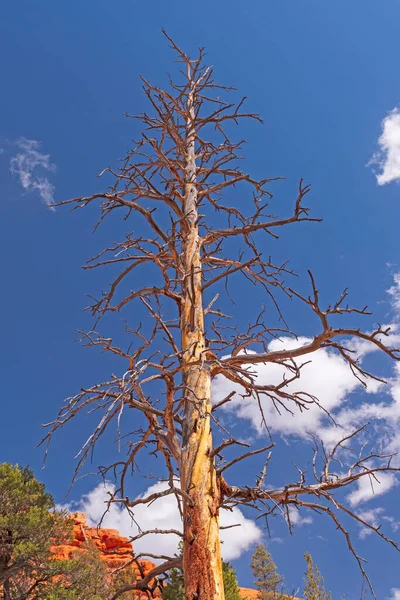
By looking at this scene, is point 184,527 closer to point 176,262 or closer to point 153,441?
point 153,441

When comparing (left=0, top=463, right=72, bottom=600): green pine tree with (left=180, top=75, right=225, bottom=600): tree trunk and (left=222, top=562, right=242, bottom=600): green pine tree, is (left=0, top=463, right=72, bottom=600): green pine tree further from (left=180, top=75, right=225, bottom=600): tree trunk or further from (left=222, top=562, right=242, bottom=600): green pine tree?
(left=180, top=75, right=225, bottom=600): tree trunk

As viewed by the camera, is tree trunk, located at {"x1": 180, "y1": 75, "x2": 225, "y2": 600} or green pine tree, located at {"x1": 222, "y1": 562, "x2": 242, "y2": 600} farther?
green pine tree, located at {"x1": 222, "y1": 562, "x2": 242, "y2": 600}

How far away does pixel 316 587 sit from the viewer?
13.2 metres

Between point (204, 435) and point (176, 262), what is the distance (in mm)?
1805

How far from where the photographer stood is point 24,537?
1298cm

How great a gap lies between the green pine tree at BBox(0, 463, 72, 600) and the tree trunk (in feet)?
35.6

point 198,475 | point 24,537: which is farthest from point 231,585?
point 198,475

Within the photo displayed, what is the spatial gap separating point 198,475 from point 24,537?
38.8 feet

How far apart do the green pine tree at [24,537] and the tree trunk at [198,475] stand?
10.9 meters

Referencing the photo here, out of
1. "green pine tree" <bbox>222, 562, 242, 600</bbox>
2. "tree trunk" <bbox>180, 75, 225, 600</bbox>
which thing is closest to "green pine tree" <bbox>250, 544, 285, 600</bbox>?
"green pine tree" <bbox>222, 562, 242, 600</bbox>

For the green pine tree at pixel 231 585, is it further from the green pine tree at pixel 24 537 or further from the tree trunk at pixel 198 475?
the tree trunk at pixel 198 475

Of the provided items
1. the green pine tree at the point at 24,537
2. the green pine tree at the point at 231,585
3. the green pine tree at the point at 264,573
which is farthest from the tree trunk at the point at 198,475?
the green pine tree at the point at 264,573

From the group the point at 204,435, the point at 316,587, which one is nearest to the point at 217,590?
the point at 204,435

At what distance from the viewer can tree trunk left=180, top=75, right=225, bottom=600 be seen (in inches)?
120
